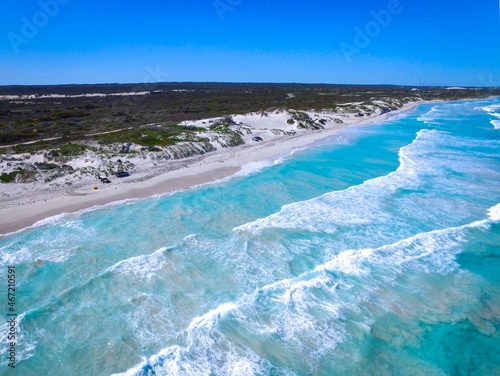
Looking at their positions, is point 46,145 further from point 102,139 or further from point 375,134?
point 375,134

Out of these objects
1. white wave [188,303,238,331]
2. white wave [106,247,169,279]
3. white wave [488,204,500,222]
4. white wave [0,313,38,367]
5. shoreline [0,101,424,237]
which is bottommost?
white wave [0,313,38,367]

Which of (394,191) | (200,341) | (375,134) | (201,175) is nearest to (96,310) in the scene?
(200,341)

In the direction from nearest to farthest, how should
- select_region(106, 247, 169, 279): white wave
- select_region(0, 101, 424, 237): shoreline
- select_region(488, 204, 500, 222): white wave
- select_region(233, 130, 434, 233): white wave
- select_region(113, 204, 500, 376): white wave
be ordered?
select_region(113, 204, 500, 376): white wave < select_region(106, 247, 169, 279): white wave < select_region(233, 130, 434, 233): white wave < select_region(0, 101, 424, 237): shoreline < select_region(488, 204, 500, 222): white wave

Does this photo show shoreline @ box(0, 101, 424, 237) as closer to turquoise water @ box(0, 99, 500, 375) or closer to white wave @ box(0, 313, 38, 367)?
turquoise water @ box(0, 99, 500, 375)

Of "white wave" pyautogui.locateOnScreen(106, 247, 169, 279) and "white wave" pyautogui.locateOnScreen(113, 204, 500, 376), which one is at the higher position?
"white wave" pyautogui.locateOnScreen(106, 247, 169, 279)

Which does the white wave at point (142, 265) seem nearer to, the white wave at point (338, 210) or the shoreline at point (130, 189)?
the white wave at point (338, 210)

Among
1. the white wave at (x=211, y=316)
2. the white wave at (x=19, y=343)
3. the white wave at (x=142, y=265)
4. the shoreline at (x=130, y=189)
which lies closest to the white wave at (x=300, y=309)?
the white wave at (x=211, y=316)

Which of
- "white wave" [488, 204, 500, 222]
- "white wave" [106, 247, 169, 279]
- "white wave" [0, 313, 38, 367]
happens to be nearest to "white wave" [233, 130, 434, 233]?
"white wave" [106, 247, 169, 279]
